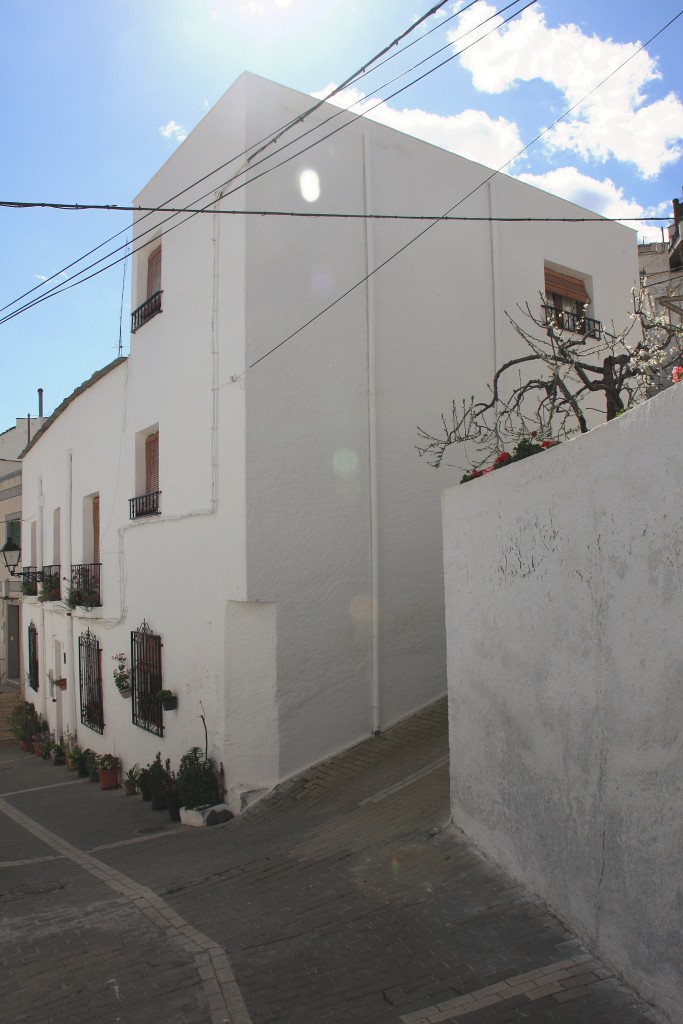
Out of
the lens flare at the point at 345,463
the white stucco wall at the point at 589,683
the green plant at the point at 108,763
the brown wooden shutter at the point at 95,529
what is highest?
the lens flare at the point at 345,463

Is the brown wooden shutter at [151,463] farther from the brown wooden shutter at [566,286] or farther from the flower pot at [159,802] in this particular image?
the brown wooden shutter at [566,286]

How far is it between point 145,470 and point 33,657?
866cm

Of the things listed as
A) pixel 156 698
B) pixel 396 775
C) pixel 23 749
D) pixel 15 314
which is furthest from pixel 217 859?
pixel 23 749

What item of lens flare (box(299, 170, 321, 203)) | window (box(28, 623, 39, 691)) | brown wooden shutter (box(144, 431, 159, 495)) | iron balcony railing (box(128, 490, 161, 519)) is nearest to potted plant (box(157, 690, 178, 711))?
iron balcony railing (box(128, 490, 161, 519))

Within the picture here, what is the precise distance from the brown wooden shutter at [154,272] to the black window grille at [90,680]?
5.89 metres

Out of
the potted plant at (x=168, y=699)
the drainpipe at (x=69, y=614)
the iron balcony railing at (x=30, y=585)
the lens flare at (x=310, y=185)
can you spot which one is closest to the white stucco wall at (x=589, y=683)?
the potted plant at (x=168, y=699)

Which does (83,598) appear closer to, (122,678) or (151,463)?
(122,678)

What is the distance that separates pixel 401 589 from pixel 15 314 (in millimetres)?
5545

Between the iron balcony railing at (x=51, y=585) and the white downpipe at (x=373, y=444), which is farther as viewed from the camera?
the iron balcony railing at (x=51, y=585)

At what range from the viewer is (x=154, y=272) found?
11.8 m

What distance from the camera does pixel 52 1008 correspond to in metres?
4.42

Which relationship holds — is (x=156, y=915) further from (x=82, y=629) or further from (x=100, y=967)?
(x=82, y=629)

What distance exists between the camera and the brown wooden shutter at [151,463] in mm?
11391

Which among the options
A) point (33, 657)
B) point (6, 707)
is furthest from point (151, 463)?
point (6, 707)
